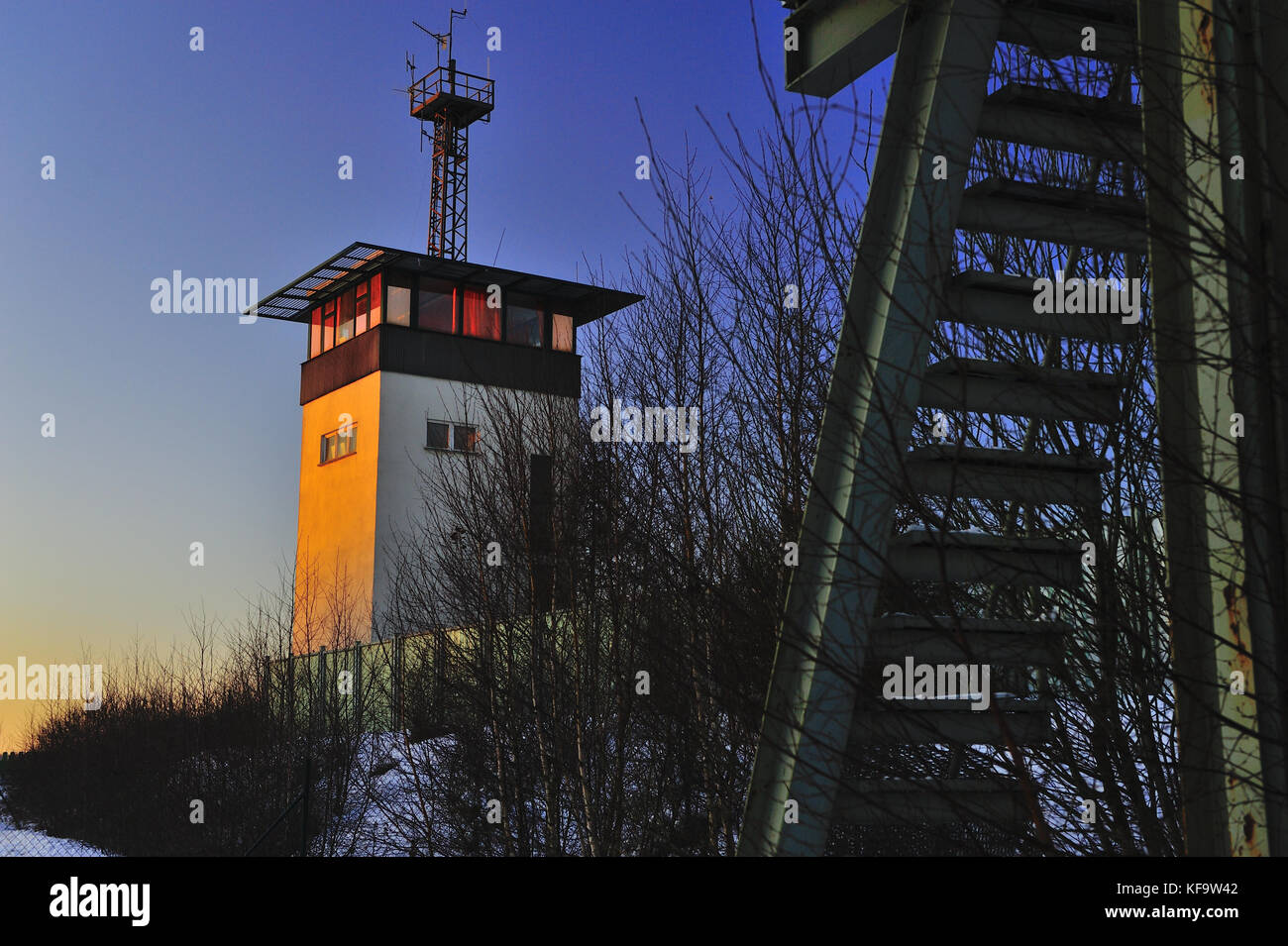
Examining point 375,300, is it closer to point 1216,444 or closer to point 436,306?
point 436,306

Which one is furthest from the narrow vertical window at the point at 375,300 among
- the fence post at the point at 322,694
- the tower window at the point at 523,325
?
the fence post at the point at 322,694

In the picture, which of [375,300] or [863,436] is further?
[375,300]

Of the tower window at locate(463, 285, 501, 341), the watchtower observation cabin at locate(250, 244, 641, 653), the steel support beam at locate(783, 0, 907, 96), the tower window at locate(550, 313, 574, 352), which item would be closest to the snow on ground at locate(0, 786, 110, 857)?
the watchtower observation cabin at locate(250, 244, 641, 653)

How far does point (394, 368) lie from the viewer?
34062mm

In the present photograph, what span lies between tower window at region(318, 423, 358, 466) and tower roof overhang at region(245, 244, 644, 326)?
411 centimetres

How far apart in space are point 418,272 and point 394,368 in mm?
2693

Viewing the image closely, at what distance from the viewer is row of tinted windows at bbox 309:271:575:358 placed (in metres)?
34.3

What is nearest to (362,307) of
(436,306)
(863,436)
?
(436,306)

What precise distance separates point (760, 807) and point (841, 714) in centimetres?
41

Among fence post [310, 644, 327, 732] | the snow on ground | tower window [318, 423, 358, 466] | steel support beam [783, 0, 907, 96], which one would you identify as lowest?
the snow on ground

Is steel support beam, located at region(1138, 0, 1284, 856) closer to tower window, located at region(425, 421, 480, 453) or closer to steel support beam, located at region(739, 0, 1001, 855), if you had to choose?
steel support beam, located at region(739, 0, 1001, 855)

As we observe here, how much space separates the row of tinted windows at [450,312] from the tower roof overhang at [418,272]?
0.91ft

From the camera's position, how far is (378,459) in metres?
33.8

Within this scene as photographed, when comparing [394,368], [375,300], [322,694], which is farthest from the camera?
[375,300]
